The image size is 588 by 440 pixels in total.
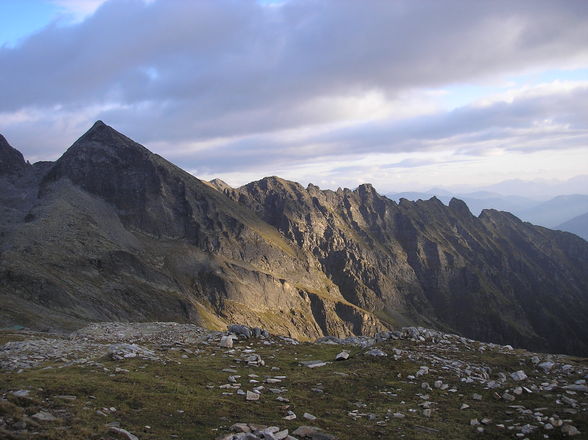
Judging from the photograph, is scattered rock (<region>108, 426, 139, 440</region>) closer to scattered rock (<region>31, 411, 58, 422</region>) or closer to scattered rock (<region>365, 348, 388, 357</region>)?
scattered rock (<region>31, 411, 58, 422</region>)

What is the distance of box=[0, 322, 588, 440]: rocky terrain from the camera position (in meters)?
20.0

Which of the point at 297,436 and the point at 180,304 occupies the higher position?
the point at 297,436

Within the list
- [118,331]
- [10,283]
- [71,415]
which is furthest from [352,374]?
[10,283]

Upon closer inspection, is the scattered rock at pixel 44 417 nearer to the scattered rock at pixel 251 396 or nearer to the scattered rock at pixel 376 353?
the scattered rock at pixel 251 396

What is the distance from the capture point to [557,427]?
21.9 metres

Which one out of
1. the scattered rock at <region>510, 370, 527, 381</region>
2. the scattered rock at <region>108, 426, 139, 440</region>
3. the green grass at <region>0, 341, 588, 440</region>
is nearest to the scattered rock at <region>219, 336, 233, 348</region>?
the green grass at <region>0, 341, 588, 440</region>

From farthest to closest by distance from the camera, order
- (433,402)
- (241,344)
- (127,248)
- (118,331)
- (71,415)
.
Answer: (127,248) → (118,331) → (241,344) → (433,402) → (71,415)

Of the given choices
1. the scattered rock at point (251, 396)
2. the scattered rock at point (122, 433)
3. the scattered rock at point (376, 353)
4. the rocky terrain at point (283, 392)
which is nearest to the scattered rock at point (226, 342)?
the rocky terrain at point (283, 392)

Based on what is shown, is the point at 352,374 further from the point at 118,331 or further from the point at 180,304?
the point at 180,304

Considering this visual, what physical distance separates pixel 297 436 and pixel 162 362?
53.6ft

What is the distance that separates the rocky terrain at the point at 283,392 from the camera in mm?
20031

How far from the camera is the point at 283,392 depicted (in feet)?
89.1

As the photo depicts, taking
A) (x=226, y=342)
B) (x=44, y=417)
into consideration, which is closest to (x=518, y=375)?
(x=226, y=342)

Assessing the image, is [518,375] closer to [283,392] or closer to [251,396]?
[283,392]
